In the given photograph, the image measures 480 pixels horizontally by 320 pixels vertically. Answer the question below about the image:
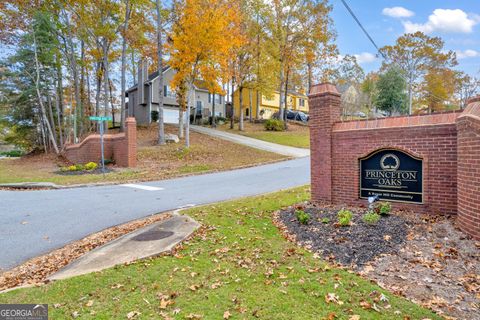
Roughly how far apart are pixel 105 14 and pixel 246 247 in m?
22.7

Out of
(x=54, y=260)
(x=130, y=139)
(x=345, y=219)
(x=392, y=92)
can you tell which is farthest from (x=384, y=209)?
(x=392, y=92)

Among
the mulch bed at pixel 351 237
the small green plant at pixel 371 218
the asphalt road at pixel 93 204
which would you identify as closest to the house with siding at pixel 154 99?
the asphalt road at pixel 93 204

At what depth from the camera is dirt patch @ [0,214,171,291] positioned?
4418 mm

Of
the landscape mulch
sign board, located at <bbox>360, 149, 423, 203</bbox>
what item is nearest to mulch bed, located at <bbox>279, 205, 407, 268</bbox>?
Result: the landscape mulch

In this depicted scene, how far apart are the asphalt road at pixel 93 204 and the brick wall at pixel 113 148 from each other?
14.3ft

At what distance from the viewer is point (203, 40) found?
1847 centimetres

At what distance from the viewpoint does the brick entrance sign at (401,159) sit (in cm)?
501

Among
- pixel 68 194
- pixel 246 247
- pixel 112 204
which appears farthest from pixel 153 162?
pixel 246 247

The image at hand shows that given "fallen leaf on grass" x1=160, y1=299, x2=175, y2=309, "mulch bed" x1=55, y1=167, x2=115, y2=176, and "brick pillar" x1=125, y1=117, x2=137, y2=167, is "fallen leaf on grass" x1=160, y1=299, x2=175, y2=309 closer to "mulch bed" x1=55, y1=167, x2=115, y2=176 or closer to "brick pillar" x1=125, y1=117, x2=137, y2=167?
"mulch bed" x1=55, y1=167, x2=115, y2=176

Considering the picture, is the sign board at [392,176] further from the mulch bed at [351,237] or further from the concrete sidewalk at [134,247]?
the concrete sidewalk at [134,247]

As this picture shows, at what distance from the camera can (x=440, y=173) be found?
5.88m

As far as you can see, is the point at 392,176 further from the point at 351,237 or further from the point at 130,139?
the point at 130,139

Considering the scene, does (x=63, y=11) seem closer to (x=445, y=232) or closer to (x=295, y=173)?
(x=295, y=173)

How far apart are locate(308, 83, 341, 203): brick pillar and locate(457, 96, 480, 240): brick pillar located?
103 inches
